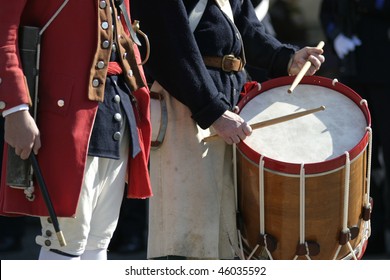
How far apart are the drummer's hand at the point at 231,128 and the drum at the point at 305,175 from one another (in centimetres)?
4

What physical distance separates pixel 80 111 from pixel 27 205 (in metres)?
0.35

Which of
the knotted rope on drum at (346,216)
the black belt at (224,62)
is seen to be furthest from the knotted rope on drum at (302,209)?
the black belt at (224,62)

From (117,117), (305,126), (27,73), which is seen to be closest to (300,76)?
(305,126)

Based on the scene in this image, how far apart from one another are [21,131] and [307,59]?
1.48 meters

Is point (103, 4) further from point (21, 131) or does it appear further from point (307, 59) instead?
point (307, 59)

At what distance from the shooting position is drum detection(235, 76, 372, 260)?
13.7 feet

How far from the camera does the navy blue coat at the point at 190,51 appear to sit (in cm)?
413

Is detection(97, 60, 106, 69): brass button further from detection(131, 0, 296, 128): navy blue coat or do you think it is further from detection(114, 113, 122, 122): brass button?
detection(131, 0, 296, 128): navy blue coat

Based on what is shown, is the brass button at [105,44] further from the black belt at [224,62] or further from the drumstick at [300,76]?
the drumstick at [300,76]


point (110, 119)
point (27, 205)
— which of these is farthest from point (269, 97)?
point (27, 205)

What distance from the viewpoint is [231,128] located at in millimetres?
4195

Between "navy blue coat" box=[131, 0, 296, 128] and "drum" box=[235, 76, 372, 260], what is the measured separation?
0.17 m

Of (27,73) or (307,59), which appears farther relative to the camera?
(307,59)

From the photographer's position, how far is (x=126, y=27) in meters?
3.90
